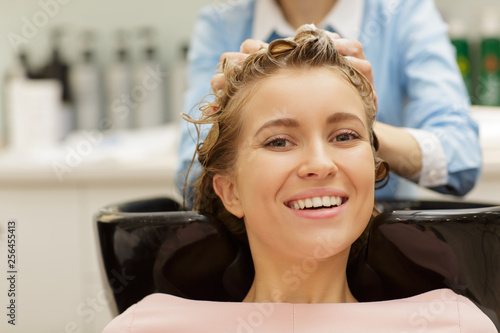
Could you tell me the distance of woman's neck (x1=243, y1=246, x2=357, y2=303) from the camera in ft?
3.59

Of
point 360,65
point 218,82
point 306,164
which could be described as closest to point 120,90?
point 218,82

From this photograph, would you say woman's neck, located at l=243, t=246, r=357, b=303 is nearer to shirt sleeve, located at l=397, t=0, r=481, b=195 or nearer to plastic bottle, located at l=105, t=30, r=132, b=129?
shirt sleeve, located at l=397, t=0, r=481, b=195

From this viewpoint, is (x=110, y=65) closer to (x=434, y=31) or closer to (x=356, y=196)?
(x=434, y=31)

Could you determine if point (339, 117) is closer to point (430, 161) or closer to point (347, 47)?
point (347, 47)

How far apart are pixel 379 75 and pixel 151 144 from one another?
117 centimetres

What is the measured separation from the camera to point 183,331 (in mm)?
1038

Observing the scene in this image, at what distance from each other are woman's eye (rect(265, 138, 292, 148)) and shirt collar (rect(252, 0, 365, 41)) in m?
0.55

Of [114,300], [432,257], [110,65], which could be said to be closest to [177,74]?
[110,65]

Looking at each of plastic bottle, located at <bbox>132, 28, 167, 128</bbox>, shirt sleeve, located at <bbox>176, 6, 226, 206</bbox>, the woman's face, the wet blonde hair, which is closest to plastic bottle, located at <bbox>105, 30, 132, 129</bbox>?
plastic bottle, located at <bbox>132, 28, 167, 128</bbox>

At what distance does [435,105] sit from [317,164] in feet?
1.58

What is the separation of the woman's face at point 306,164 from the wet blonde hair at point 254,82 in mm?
21

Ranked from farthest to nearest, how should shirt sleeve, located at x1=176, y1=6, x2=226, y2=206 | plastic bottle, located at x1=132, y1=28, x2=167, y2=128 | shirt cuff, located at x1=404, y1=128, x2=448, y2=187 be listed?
plastic bottle, located at x1=132, y1=28, x2=167, y2=128 → shirt sleeve, located at x1=176, y1=6, x2=226, y2=206 → shirt cuff, located at x1=404, y1=128, x2=448, y2=187

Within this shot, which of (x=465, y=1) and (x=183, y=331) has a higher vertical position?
(x=465, y=1)

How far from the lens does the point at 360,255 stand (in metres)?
1.15
